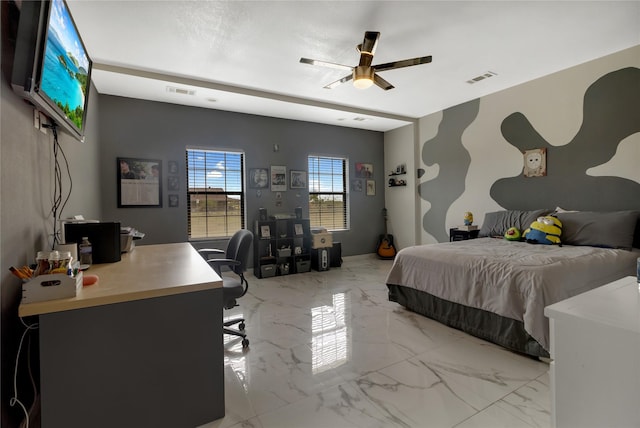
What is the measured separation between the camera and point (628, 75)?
10.8 ft

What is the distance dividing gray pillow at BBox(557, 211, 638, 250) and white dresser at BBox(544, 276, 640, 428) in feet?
9.56

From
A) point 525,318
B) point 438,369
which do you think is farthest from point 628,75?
point 438,369

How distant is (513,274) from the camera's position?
2.31 meters

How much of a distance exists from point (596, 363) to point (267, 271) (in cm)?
439

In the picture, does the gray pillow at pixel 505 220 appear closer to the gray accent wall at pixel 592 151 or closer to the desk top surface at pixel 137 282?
the gray accent wall at pixel 592 151

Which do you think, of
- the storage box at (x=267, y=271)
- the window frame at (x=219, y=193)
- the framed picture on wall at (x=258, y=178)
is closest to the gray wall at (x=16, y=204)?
the window frame at (x=219, y=193)

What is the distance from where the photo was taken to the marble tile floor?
1645mm

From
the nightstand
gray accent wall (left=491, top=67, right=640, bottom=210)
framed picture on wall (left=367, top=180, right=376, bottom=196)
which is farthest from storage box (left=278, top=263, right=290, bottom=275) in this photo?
gray accent wall (left=491, top=67, right=640, bottom=210)

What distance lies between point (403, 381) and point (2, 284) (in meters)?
2.15

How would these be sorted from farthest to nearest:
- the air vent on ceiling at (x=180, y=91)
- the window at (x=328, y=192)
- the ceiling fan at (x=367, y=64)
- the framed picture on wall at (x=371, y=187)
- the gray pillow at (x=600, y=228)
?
1. the framed picture on wall at (x=371, y=187)
2. the window at (x=328, y=192)
3. the air vent on ceiling at (x=180, y=91)
4. the gray pillow at (x=600, y=228)
5. the ceiling fan at (x=367, y=64)

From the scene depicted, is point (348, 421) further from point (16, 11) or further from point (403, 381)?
point (16, 11)

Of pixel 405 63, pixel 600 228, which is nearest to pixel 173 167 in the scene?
pixel 405 63

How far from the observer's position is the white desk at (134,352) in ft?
4.14

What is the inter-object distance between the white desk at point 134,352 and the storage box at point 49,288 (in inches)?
1.4
